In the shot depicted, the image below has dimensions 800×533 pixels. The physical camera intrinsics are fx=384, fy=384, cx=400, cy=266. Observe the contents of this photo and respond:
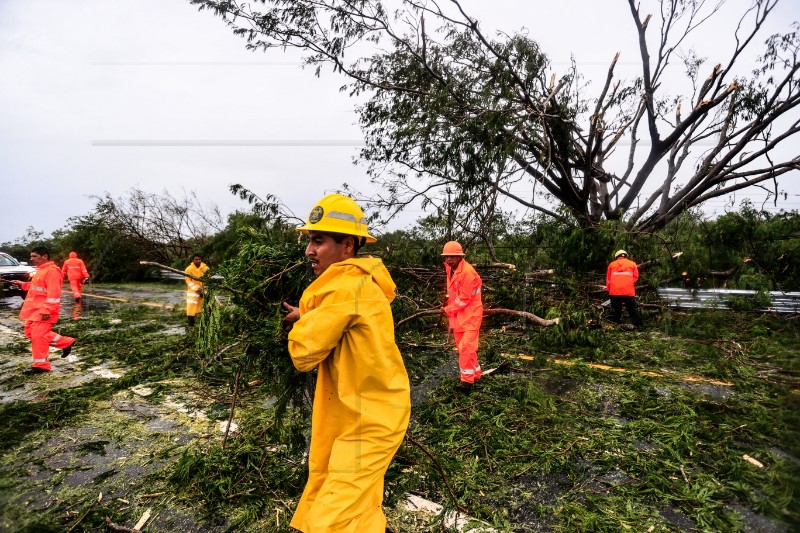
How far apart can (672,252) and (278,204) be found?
9.47 metres

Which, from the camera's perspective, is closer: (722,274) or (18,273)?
(722,274)

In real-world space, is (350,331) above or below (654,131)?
below

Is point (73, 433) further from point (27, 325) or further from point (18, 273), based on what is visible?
point (18, 273)

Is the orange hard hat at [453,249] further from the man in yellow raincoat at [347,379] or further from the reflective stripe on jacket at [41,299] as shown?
the reflective stripe on jacket at [41,299]

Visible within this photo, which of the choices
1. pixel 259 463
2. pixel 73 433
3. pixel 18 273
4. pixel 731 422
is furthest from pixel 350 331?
pixel 18 273

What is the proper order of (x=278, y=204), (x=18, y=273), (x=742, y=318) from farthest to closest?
1. (x=18, y=273)
2. (x=742, y=318)
3. (x=278, y=204)

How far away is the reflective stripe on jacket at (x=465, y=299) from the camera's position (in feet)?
16.6

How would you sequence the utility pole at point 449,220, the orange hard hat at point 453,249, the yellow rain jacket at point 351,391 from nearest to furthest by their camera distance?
the yellow rain jacket at point 351,391 < the orange hard hat at point 453,249 < the utility pole at point 449,220

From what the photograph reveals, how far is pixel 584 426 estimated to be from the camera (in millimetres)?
3986

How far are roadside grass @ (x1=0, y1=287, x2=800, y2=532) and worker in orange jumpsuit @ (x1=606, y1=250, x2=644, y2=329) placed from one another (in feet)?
6.32

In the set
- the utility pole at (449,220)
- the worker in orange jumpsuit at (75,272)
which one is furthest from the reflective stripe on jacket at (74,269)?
the utility pole at (449,220)

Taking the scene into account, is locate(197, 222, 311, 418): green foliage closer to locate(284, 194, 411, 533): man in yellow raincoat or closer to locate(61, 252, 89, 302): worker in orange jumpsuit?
locate(284, 194, 411, 533): man in yellow raincoat

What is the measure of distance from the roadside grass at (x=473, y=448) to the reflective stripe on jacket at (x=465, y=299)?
0.86m

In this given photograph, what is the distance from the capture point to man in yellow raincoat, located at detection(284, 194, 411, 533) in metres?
1.59
